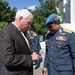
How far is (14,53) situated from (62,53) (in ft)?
3.71

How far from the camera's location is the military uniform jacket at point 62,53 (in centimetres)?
390

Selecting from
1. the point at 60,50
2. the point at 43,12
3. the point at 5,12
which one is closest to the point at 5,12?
the point at 5,12

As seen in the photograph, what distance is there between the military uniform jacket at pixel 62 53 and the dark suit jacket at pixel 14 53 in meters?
0.86

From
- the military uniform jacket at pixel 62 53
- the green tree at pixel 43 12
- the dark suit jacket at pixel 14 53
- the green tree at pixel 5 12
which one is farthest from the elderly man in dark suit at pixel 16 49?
the green tree at pixel 5 12

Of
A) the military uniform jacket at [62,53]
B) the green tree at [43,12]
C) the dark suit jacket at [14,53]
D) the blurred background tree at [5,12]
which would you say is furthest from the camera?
the blurred background tree at [5,12]

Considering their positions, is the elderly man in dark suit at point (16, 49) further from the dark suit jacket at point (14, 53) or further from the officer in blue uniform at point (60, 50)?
the officer in blue uniform at point (60, 50)

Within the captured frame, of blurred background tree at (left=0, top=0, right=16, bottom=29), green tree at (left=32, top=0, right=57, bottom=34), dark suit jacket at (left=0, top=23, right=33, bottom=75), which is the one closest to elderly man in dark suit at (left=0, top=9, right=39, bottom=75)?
dark suit jacket at (left=0, top=23, right=33, bottom=75)

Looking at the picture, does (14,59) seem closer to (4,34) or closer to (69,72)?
(4,34)

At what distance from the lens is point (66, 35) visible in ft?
13.0

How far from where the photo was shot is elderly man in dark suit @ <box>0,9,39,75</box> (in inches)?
115

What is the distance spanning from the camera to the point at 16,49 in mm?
3033

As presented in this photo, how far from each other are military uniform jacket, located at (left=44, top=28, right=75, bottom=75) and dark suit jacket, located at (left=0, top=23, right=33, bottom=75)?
86 centimetres

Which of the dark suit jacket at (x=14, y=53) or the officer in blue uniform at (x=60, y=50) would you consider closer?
the dark suit jacket at (x=14, y=53)

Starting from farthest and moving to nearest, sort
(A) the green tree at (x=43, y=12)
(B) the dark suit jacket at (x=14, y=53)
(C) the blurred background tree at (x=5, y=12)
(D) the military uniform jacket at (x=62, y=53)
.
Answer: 1. (C) the blurred background tree at (x=5, y=12)
2. (A) the green tree at (x=43, y=12)
3. (D) the military uniform jacket at (x=62, y=53)
4. (B) the dark suit jacket at (x=14, y=53)
